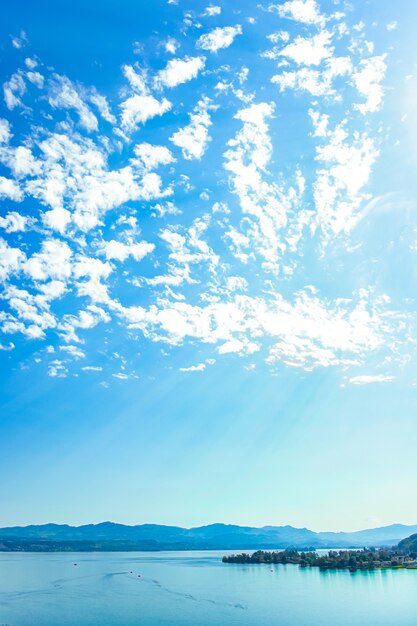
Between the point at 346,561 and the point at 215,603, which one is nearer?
the point at 215,603

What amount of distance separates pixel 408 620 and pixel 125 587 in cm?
4307

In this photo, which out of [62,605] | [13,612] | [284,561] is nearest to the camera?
A: [13,612]

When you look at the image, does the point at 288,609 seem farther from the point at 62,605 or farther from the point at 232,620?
the point at 62,605

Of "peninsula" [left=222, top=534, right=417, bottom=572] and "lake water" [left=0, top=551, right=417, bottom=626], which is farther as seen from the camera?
"peninsula" [left=222, top=534, right=417, bottom=572]

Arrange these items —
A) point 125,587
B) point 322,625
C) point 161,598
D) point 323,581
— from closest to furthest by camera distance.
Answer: point 322,625
point 161,598
point 125,587
point 323,581

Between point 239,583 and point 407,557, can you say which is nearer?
point 239,583

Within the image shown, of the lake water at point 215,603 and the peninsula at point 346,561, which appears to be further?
the peninsula at point 346,561

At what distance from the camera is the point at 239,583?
71.8 m

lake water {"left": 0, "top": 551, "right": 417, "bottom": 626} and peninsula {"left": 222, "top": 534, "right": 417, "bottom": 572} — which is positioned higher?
lake water {"left": 0, "top": 551, "right": 417, "bottom": 626}

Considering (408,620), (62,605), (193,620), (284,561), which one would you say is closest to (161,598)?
(62,605)

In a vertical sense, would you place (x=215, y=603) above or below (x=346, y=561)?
above

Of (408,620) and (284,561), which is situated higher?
(408,620)

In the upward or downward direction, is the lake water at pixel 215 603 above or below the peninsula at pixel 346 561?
above

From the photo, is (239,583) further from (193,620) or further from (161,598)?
(193,620)
